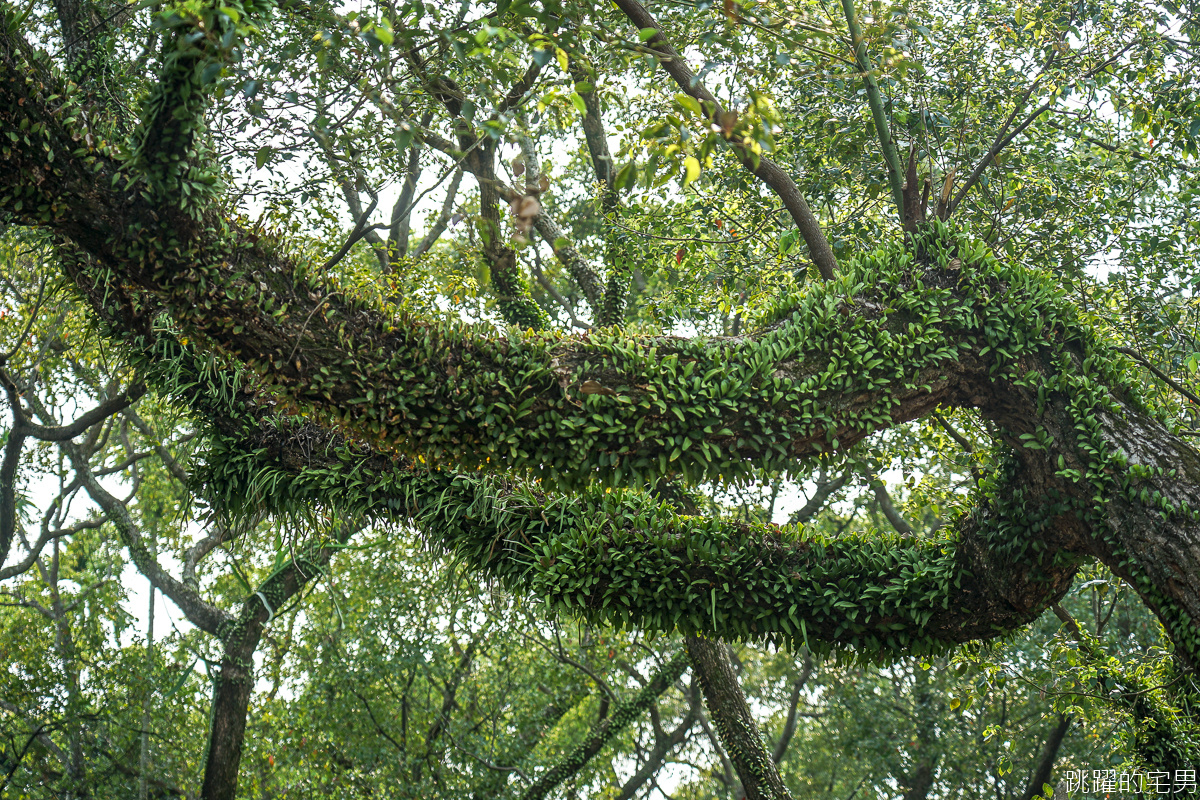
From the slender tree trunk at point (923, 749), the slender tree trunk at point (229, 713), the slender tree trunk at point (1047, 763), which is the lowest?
the slender tree trunk at point (1047, 763)

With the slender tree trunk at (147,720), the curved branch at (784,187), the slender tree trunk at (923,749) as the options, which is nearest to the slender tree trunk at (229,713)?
the slender tree trunk at (147,720)

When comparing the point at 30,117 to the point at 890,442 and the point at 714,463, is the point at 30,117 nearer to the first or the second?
the point at 714,463

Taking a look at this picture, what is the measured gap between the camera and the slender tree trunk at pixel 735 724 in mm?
5543

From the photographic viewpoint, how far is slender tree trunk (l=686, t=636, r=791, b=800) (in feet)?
18.2

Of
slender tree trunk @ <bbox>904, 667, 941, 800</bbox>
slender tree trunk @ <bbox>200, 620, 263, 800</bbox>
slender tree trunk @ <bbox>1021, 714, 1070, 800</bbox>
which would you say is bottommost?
slender tree trunk @ <bbox>1021, 714, 1070, 800</bbox>

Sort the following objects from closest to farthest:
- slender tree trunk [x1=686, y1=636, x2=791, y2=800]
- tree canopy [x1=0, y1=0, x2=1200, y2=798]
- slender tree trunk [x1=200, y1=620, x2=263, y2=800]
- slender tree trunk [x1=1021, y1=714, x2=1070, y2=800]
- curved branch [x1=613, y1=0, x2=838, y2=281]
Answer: tree canopy [x1=0, y1=0, x2=1200, y2=798] < curved branch [x1=613, y1=0, x2=838, y2=281] < slender tree trunk [x1=686, y1=636, x2=791, y2=800] < slender tree trunk [x1=200, y1=620, x2=263, y2=800] < slender tree trunk [x1=1021, y1=714, x2=1070, y2=800]

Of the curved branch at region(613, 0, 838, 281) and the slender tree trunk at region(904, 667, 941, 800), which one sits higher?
the curved branch at region(613, 0, 838, 281)

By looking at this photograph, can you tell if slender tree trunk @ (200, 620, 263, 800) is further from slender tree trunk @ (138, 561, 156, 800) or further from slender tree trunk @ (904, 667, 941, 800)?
slender tree trunk @ (904, 667, 941, 800)

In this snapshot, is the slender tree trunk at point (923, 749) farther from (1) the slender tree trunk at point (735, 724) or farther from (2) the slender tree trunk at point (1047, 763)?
(1) the slender tree trunk at point (735, 724)

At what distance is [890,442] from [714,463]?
4.37 metres

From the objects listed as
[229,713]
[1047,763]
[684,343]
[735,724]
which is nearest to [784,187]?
[684,343]

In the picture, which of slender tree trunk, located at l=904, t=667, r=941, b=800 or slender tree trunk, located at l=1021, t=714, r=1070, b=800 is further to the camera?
slender tree trunk, located at l=904, t=667, r=941, b=800

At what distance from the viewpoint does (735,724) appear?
18.4 ft

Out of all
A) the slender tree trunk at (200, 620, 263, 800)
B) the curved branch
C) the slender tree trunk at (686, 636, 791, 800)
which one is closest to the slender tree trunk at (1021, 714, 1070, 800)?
the slender tree trunk at (686, 636, 791, 800)
